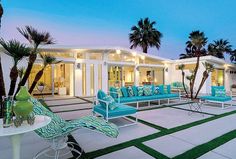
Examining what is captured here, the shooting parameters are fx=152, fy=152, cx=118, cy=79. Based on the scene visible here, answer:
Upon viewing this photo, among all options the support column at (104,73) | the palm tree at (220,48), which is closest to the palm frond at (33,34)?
the support column at (104,73)

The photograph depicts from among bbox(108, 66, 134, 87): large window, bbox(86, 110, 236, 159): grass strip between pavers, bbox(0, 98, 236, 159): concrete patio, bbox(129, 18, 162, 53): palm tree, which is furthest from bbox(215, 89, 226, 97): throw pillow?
bbox(129, 18, 162, 53): palm tree

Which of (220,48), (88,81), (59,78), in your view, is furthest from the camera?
(220,48)

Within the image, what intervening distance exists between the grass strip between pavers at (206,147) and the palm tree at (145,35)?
51.2ft

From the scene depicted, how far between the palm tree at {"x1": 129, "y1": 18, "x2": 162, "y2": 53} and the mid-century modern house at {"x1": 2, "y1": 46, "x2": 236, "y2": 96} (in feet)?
13.6

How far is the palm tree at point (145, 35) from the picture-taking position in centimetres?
1811

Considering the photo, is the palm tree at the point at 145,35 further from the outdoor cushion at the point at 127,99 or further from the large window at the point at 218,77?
the outdoor cushion at the point at 127,99

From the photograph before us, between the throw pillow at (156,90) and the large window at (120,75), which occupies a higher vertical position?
the large window at (120,75)

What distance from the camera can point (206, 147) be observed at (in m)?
2.90

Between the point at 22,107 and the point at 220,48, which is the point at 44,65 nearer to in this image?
the point at 22,107

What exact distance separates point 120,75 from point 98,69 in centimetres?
203

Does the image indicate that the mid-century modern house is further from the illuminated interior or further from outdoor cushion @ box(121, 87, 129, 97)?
outdoor cushion @ box(121, 87, 129, 97)

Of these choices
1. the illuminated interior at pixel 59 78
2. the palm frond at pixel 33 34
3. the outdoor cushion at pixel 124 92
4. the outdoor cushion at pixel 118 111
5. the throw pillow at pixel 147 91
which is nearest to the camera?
the outdoor cushion at pixel 118 111

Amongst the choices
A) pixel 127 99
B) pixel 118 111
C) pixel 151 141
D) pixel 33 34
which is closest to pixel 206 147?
pixel 151 141

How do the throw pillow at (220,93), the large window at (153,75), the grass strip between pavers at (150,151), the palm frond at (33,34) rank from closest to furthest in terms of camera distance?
the grass strip between pavers at (150,151) < the palm frond at (33,34) < the throw pillow at (220,93) < the large window at (153,75)
